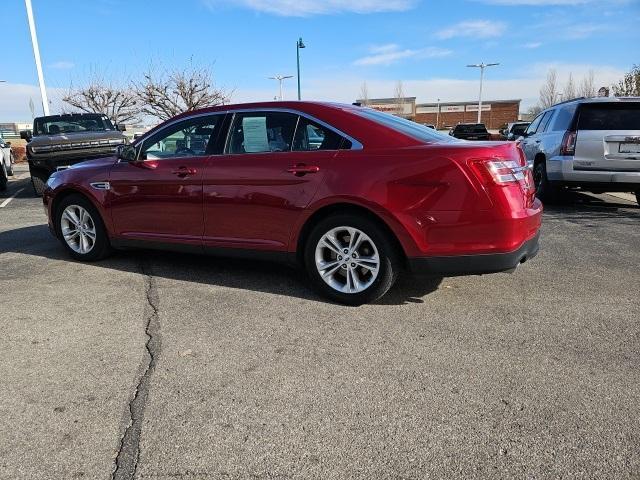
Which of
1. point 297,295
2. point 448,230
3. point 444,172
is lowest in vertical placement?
point 297,295

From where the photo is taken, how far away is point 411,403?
287cm

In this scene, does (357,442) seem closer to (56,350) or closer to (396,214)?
(396,214)

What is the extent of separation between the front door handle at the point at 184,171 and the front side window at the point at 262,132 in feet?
1.29

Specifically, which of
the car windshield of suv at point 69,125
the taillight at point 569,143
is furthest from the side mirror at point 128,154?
the car windshield of suv at point 69,125

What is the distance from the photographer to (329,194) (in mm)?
4234

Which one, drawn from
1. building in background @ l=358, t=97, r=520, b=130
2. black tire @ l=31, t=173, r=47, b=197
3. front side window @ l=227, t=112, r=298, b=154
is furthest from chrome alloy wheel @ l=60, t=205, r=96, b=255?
building in background @ l=358, t=97, r=520, b=130

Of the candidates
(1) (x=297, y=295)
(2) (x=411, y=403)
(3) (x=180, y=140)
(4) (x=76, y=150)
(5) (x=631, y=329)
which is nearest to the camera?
(2) (x=411, y=403)

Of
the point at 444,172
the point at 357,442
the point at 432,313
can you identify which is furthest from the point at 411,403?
the point at 444,172

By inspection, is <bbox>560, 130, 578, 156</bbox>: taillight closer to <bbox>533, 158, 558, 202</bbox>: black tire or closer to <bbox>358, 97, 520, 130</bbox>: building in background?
<bbox>533, 158, 558, 202</bbox>: black tire

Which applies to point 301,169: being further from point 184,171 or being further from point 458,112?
point 458,112

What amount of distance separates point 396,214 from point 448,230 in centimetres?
40

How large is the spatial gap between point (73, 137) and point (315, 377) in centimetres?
1047

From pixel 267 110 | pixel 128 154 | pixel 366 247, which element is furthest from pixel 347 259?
pixel 128 154

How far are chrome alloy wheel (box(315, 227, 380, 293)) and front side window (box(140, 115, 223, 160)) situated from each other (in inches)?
57.3
